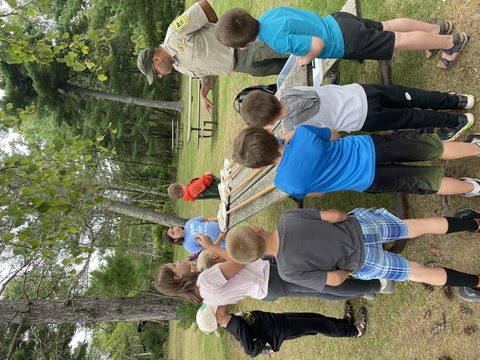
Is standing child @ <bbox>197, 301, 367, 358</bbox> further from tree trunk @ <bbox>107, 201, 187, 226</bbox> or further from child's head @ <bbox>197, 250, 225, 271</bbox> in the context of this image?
tree trunk @ <bbox>107, 201, 187, 226</bbox>

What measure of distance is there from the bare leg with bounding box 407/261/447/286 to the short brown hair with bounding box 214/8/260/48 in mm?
2769

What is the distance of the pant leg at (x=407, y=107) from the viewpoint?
3471 mm

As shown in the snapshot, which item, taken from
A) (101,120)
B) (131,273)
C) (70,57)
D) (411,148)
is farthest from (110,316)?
(101,120)

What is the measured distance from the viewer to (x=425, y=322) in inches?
150

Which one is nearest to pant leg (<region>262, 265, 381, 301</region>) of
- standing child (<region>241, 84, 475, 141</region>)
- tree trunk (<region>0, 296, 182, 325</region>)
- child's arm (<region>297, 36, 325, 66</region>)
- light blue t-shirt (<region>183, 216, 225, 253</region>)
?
standing child (<region>241, 84, 475, 141</region>)

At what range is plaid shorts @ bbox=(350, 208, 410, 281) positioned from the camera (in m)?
3.24

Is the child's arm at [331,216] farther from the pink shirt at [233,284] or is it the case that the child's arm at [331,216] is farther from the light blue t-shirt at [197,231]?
the light blue t-shirt at [197,231]

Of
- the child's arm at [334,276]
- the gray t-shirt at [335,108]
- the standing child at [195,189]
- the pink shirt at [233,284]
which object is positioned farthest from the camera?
the standing child at [195,189]

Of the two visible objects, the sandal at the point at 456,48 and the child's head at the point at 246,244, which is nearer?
the child's head at the point at 246,244

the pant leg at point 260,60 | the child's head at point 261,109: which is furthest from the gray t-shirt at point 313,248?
the pant leg at point 260,60

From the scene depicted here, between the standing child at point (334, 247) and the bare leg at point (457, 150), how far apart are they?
63cm

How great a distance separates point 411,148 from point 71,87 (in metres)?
14.2

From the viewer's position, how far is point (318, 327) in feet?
15.1

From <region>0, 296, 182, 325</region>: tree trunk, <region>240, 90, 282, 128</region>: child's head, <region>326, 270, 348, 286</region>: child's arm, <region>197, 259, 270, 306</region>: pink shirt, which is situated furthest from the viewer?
<region>0, 296, 182, 325</region>: tree trunk
